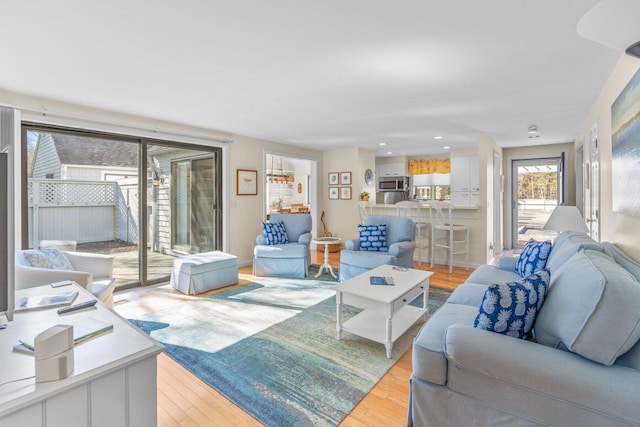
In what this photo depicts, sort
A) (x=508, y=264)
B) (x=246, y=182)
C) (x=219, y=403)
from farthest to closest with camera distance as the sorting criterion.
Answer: (x=246, y=182) < (x=508, y=264) < (x=219, y=403)

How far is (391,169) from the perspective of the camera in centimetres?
838

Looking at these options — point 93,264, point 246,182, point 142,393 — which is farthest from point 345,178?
point 142,393

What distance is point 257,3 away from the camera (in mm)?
1701

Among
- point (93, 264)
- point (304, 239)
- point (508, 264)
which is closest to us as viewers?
point (93, 264)

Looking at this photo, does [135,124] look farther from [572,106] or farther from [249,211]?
[572,106]

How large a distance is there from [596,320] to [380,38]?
6.23ft

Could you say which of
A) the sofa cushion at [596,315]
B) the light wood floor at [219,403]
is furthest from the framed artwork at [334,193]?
the sofa cushion at [596,315]

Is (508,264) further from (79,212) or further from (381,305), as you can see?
(79,212)

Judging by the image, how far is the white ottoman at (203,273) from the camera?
3871 millimetres

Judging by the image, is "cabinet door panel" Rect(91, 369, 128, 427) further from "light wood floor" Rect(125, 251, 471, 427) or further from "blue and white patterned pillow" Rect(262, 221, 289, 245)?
"blue and white patterned pillow" Rect(262, 221, 289, 245)

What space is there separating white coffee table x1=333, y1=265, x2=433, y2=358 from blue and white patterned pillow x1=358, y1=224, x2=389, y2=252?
52.7 inches

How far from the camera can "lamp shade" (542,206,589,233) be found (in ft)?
8.98

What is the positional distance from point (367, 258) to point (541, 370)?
2779 millimetres

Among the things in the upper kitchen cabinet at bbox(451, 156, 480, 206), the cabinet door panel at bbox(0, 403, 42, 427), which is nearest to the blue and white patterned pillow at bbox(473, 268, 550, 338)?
the cabinet door panel at bbox(0, 403, 42, 427)
